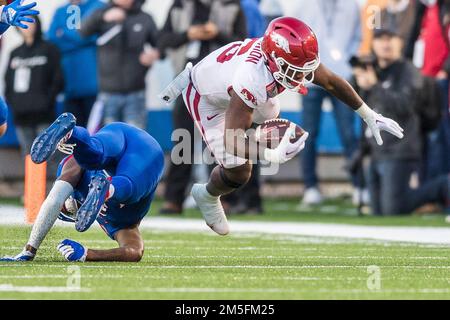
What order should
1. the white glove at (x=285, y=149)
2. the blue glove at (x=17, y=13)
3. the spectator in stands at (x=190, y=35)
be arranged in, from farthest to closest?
the spectator in stands at (x=190, y=35), the blue glove at (x=17, y=13), the white glove at (x=285, y=149)

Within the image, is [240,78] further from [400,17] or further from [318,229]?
[400,17]

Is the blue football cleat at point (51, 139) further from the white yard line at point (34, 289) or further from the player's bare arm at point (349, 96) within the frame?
the player's bare arm at point (349, 96)

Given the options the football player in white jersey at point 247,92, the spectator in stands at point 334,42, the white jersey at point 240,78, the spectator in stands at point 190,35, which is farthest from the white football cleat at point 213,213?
the spectator in stands at point 334,42

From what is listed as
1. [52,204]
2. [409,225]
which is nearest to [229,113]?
[52,204]

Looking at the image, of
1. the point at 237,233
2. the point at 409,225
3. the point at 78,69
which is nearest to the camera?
the point at 237,233

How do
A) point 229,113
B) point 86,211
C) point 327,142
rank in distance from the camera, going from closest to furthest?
point 86,211 < point 229,113 < point 327,142

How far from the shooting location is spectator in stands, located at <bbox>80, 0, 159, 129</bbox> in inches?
592

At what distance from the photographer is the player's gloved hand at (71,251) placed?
7.89 meters

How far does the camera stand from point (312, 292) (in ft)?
21.5

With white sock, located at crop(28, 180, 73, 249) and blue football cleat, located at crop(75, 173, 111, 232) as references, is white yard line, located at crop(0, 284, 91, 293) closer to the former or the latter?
blue football cleat, located at crop(75, 173, 111, 232)

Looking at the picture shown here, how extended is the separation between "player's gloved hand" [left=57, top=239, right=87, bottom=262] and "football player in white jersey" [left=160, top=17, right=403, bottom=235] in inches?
50.5

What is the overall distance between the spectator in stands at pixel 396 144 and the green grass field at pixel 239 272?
3.97 m

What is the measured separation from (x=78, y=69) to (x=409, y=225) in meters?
5.39
